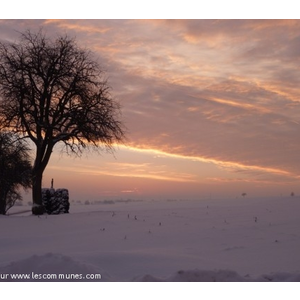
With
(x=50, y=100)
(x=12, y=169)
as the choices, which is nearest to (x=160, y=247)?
(x=50, y=100)

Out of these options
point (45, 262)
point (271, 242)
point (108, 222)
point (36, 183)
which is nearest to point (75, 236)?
point (108, 222)

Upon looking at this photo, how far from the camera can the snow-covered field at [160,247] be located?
759 cm

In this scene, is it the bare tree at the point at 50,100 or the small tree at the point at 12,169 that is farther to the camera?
the small tree at the point at 12,169

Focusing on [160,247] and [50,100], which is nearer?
[160,247]

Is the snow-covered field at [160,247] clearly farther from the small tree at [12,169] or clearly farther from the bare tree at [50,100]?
the small tree at [12,169]

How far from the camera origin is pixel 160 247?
10242 mm

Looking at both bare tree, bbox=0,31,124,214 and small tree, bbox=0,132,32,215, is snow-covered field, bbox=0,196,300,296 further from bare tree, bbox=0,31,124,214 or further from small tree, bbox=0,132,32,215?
small tree, bbox=0,132,32,215

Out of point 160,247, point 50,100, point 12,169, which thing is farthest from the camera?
point 12,169

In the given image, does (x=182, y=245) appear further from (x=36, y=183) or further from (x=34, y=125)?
(x=34, y=125)

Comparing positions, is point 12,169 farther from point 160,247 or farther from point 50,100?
point 160,247

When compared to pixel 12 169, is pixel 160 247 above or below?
below

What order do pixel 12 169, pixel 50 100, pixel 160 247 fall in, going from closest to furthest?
pixel 160 247
pixel 50 100
pixel 12 169

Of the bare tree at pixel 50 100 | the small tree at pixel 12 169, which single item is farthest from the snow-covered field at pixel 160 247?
the small tree at pixel 12 169

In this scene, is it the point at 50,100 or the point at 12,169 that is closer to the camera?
the point at 50,100
